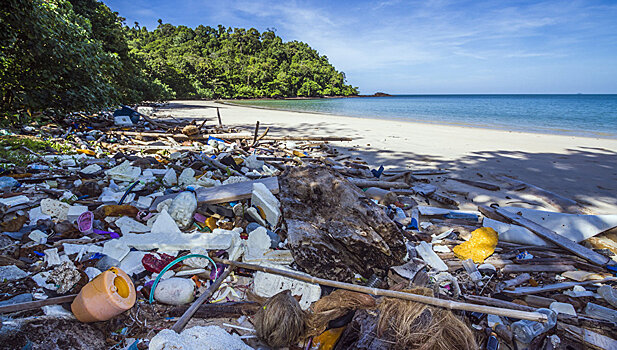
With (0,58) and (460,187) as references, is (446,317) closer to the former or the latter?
(460,187)

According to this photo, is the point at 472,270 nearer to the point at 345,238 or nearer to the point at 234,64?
the point at 345,238

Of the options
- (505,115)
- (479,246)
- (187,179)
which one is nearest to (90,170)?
(187,179)

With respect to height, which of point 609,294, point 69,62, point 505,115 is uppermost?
point 69,62

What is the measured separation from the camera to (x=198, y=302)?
239cm

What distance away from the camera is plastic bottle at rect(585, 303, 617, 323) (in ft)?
7.97

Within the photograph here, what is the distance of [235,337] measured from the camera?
2.11 metres

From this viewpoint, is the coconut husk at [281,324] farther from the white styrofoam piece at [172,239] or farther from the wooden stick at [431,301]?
the white styrofoam piece at [172,239]

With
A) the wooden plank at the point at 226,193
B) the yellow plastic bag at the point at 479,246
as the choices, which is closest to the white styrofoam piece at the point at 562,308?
the yellow plastic bag at the point at 479,246

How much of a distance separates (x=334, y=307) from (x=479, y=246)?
2342 millimetres

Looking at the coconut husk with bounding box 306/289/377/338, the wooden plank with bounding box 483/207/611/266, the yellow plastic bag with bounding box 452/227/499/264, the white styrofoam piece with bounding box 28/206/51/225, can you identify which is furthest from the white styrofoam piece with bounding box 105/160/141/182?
the wooden plank with bounding box 483/207/611/266

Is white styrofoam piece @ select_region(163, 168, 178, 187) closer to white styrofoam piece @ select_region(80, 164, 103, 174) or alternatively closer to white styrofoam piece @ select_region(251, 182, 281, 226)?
white styrofoam piece @ select_region(80, 164, 103, 174)

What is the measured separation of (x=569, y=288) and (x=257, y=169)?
5322 millimetres

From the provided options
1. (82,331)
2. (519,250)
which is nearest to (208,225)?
(82,331)

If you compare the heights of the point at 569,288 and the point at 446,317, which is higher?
the point at 446,317
